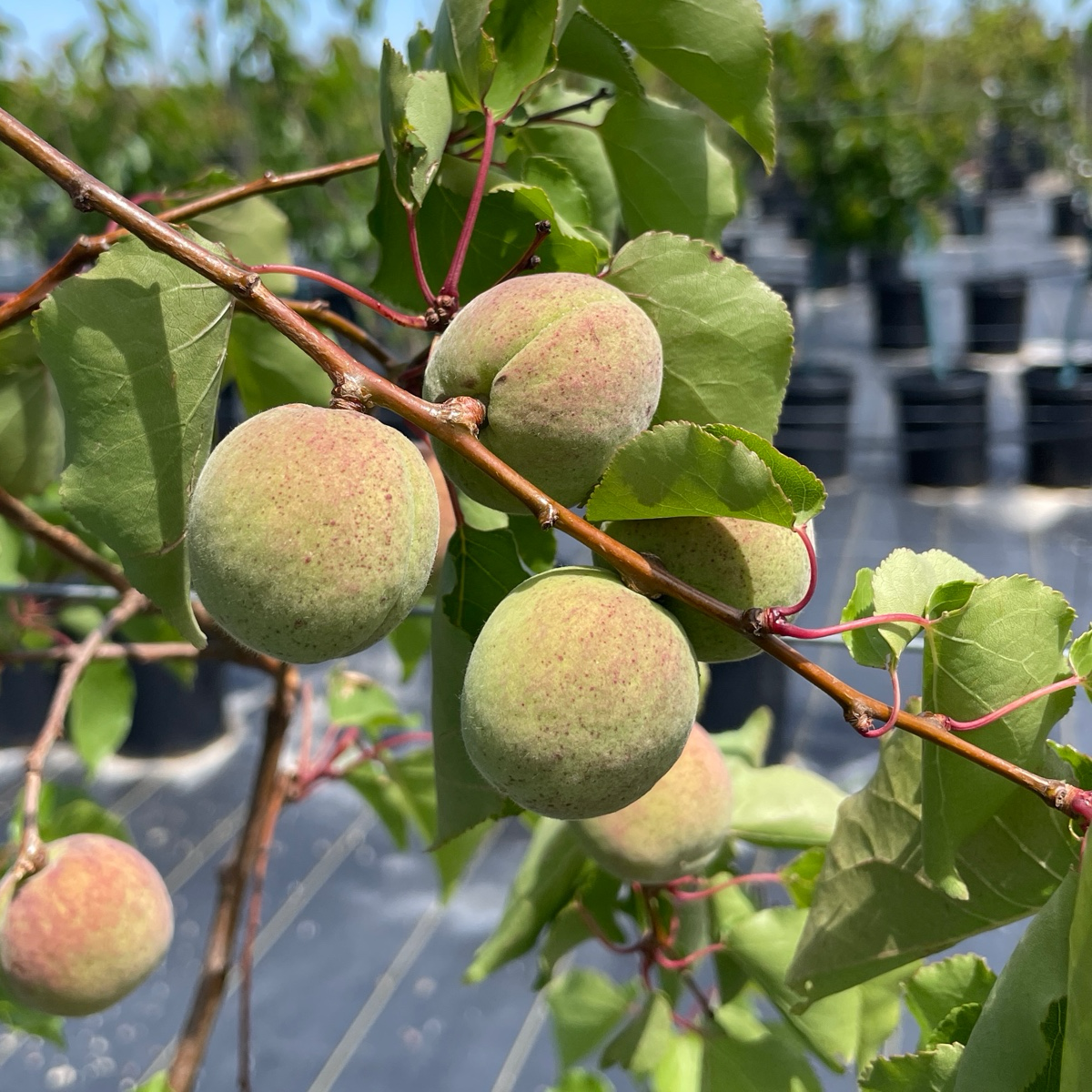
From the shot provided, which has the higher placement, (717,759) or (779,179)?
(717,759)

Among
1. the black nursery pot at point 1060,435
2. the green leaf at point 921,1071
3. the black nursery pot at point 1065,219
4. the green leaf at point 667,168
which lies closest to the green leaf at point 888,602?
the green leaf at point 921,1071

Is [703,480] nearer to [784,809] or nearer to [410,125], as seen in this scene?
[410,125]

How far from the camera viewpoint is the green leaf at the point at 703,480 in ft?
1.65

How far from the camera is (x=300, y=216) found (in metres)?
6.97

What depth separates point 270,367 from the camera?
2.89 feet

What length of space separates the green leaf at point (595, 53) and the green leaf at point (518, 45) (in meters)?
0.07

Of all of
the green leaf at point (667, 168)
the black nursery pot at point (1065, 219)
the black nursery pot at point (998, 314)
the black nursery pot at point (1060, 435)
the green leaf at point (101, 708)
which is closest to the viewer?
the green leaf at point (667, 168)

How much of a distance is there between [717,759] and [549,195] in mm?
456

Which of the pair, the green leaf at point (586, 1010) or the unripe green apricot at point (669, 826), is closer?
the unripe green apricot at point (669, 826)

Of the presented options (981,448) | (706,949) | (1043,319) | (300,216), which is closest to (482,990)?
(706,949)

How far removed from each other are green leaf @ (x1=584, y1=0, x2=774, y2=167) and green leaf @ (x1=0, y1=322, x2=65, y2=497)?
50cm

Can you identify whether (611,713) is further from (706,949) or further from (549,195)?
(706,949)

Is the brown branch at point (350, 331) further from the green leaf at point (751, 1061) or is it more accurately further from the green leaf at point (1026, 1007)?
the green leaf at point (751, 1061)

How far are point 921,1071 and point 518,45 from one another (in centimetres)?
63
